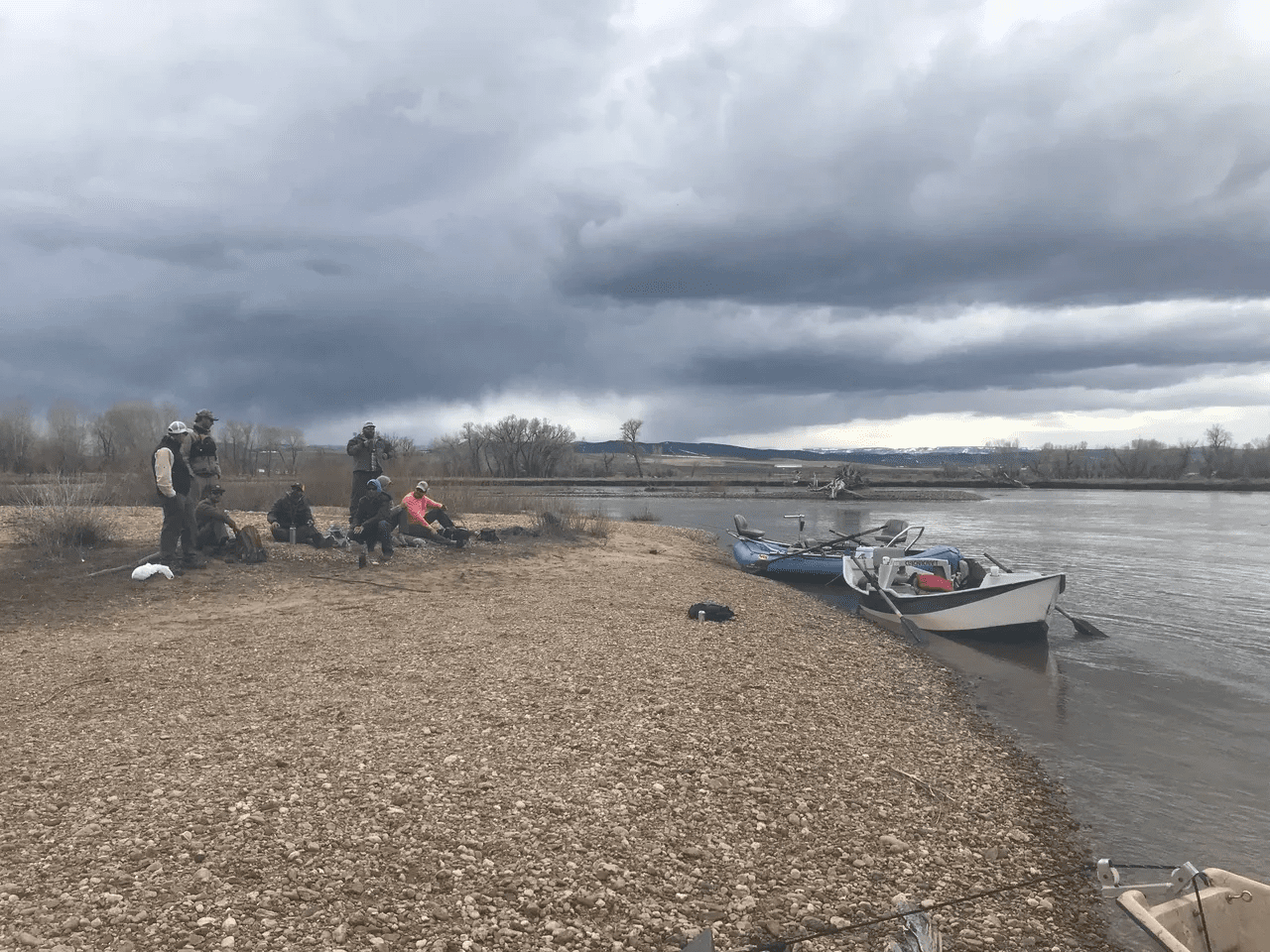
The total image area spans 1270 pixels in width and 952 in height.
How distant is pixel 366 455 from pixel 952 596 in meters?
12.6

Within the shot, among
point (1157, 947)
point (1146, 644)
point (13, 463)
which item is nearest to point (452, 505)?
point (1146, 644)

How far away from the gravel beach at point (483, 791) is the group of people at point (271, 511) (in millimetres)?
2090

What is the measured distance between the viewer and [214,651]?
974 centimetres

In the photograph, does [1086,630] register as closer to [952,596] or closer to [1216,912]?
[952,596]

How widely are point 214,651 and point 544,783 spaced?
5613 mm

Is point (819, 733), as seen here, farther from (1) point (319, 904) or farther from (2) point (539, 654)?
(1) point (319, 904)

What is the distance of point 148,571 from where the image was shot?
1329cm

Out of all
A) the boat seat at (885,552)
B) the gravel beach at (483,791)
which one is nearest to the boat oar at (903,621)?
the boat seat at (885,552)

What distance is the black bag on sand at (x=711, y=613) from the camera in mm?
13562

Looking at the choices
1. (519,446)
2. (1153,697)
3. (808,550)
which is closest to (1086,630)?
(1153,697)

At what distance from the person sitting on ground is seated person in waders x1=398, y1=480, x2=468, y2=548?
211 centimetres

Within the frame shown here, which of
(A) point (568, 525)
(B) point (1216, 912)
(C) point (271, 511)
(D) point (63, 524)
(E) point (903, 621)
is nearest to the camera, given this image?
(B) point (1216, 912)

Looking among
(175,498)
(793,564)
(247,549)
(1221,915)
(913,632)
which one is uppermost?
(175,498)

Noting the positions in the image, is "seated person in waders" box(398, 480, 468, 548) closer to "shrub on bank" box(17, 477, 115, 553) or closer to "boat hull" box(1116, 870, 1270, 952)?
"shrub on bank" box(17, 477, 115, 553)
